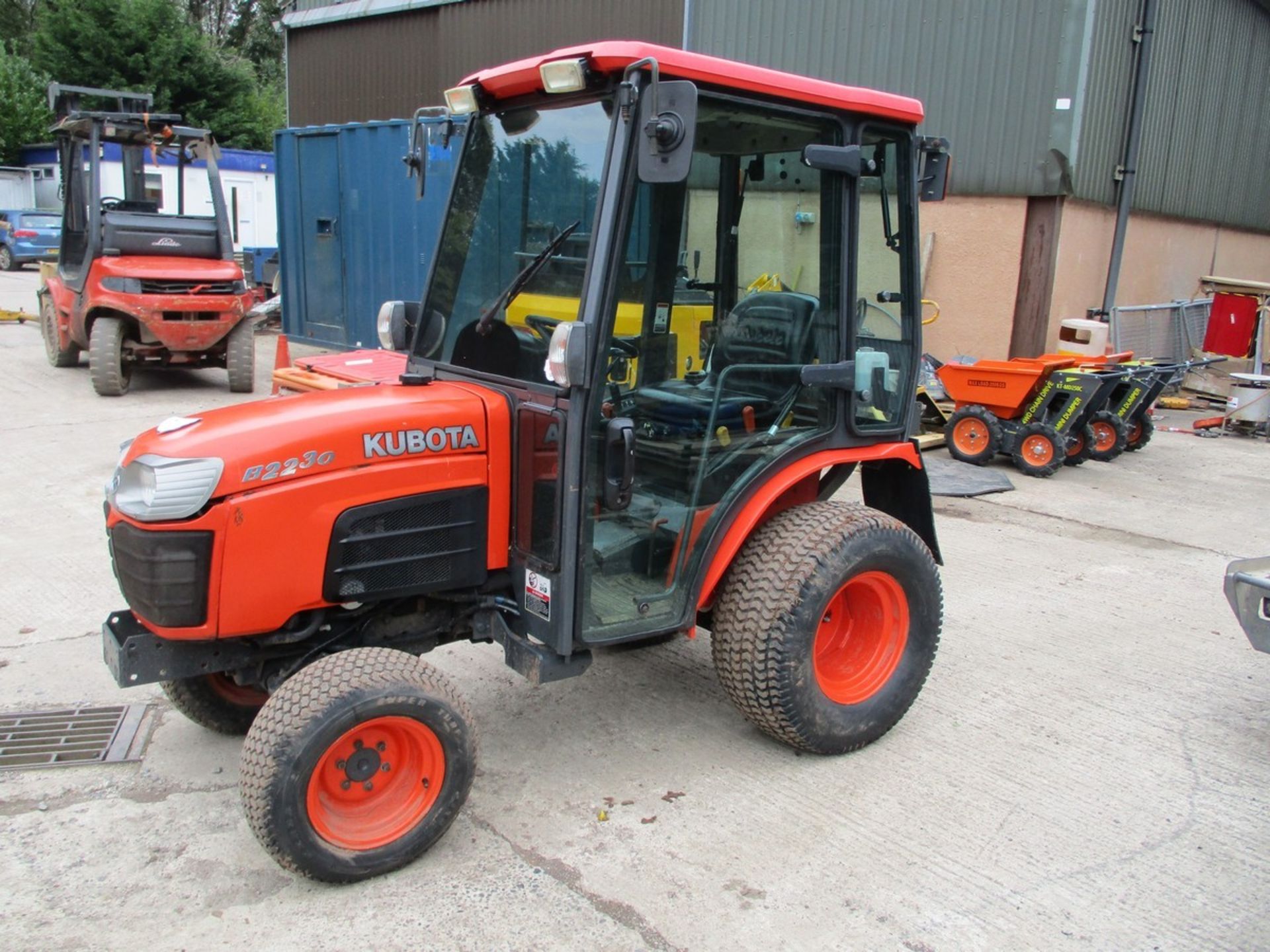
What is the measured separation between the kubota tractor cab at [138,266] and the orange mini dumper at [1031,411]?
676cm

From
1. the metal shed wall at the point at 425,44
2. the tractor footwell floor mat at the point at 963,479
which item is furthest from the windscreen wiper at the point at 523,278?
the metal shed wall at the point at 425,44

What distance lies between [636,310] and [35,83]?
34444 millimetres

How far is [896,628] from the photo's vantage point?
3859 mm

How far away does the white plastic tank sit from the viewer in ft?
31.2

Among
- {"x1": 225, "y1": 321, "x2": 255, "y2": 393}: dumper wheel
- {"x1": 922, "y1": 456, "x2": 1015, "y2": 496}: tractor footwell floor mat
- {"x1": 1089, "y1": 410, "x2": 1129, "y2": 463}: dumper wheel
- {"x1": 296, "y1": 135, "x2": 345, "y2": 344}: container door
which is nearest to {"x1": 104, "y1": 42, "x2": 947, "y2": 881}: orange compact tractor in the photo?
{"x1": 922, "y1": 456, "x2": 1015, "y2": 496}: tractor footwell floor mat

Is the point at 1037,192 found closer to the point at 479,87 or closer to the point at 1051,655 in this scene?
the point at 1051,655

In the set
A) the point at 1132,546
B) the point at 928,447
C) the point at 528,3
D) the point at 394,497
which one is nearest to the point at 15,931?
the point at 394,497

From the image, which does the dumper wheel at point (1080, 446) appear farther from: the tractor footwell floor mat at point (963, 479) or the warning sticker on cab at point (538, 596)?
the warning sticker on cab at point (538, 596)

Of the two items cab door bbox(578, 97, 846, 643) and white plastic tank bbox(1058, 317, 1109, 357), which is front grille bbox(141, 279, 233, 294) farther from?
white plastic tank bbox(1058, 317, 1109, 357)

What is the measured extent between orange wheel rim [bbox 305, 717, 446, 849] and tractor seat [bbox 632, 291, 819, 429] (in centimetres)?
127

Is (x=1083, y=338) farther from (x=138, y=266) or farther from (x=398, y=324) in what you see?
(x=138, y=266)

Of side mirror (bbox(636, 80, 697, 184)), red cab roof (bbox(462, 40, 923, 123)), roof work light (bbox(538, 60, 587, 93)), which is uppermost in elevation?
red cab roof (bbox(462, 40, 923, 123))

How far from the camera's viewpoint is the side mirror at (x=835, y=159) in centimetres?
343

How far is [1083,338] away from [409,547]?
829 cm
